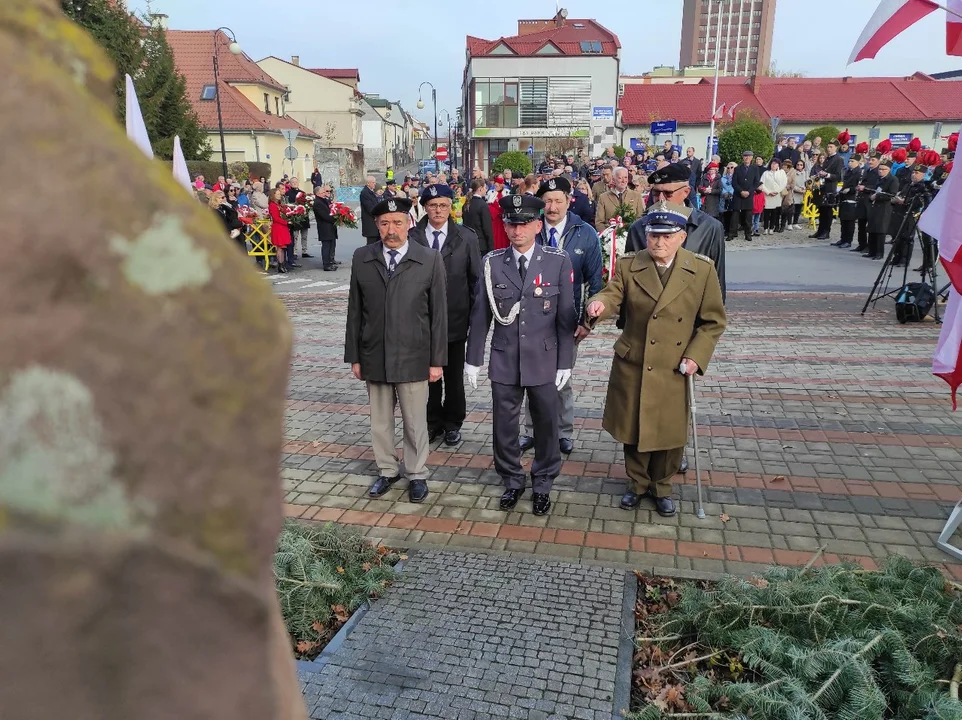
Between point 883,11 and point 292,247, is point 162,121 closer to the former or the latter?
point 292,247

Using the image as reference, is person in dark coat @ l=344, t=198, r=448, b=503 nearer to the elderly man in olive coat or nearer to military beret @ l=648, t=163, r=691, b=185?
the elderly man in olive coat

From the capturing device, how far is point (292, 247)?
680 inches

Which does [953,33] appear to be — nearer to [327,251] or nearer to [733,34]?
[327,251]

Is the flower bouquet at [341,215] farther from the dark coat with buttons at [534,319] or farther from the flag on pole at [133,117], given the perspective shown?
the flag on pole at [133,117]

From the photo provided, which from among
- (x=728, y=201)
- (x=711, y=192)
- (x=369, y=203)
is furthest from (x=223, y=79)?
(x=369, y=203)

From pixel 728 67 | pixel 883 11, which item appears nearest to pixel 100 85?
pixel 883 11

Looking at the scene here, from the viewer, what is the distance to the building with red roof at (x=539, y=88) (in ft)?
168

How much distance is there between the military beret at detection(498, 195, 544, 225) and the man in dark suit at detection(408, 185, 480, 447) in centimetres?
120

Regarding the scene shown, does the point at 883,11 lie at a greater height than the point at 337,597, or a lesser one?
greater

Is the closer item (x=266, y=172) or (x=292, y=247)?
(x=292, y=247)

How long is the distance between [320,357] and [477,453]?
3.83 meters

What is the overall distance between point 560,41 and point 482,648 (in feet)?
183

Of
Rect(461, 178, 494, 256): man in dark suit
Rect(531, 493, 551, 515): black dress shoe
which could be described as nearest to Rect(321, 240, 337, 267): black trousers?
Rect(461, 178, 494, 256): man in dark suit

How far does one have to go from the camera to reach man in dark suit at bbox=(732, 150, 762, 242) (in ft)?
59.8
